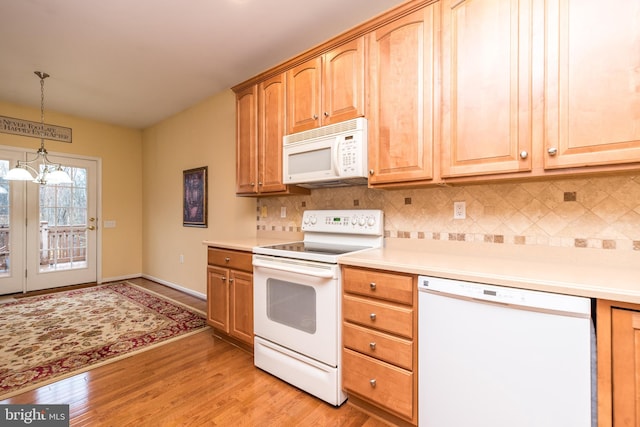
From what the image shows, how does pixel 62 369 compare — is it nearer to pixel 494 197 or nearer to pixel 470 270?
pixel 470 270

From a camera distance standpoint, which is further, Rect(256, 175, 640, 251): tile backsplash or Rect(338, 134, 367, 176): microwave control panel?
Rect(338, 134, 367, 176): microwave control panel

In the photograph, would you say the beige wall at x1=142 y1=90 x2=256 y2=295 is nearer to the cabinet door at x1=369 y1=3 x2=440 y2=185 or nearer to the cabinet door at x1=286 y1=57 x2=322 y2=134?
the cabinet door at x1=286 y1=57 x2=322 y2=134

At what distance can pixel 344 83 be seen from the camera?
2023mm

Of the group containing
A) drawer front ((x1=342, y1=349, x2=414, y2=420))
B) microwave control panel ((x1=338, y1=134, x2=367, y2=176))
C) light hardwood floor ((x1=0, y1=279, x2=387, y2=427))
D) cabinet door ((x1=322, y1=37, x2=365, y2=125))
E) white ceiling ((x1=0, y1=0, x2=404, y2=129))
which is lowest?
light hardwood floor ((x1=0, y1=279, x2=387, y2=427))

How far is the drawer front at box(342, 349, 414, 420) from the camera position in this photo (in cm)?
148

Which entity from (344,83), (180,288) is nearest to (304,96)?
(344,83)

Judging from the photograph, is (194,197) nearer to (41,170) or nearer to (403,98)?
(41,170)

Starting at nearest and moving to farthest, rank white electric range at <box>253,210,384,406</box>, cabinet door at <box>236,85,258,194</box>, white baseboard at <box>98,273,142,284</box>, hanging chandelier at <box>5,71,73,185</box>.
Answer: white electric range at <box>253,210,384,406</box>, cabinet door at <box>236,85,258,194</box>, hanging chandelier at <box>5,71,73,185</box>, white baseboard at <box>98,273,142,284</box>

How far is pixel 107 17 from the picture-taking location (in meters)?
2.18

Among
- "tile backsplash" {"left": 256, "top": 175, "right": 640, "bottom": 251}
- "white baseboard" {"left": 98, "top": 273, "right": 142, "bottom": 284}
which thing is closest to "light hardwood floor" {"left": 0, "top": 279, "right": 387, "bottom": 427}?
"tile backsplash" {"left": 256, "top": 175, "right": 640, "bottom": 251}

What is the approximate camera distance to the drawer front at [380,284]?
1.47m

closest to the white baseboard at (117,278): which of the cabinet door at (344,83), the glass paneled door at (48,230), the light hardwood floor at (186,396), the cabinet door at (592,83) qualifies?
the glass paneled door at (48,230)

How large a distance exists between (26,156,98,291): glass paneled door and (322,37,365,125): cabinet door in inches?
174

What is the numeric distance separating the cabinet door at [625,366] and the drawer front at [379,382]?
747 mm
